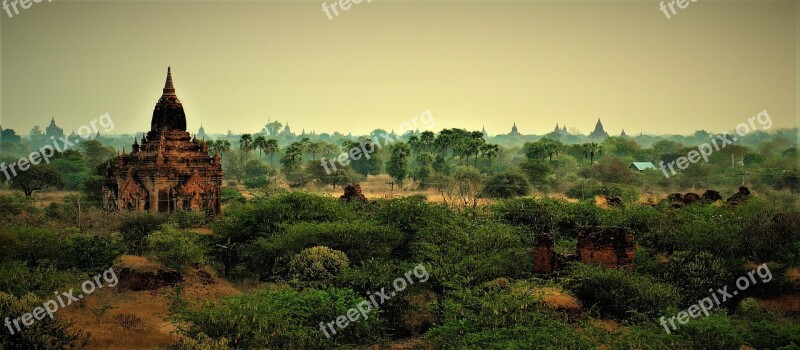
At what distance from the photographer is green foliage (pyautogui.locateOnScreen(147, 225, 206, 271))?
94.7 ft

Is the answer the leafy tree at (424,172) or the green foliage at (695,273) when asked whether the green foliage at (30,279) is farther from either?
the leafy tree at (424,172)

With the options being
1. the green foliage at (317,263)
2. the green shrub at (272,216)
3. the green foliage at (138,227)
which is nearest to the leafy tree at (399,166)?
the green foliage at (138,227)

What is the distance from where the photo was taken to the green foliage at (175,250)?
28.9m

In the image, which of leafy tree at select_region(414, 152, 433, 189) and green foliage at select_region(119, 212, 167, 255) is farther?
leafy tree at select_region(414, 152, 433, 189)

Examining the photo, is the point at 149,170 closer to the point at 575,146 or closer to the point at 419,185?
the point at 419,185

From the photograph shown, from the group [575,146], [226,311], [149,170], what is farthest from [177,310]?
[575,146]

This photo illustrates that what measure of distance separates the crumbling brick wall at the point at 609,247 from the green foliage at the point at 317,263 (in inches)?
295

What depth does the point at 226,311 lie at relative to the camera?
755 inches

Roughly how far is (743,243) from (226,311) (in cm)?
1938

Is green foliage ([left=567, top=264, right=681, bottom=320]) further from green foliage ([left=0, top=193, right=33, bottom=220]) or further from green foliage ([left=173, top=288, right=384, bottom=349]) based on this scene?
green foliage ([left=0, top=193, right=33, bottom=220])

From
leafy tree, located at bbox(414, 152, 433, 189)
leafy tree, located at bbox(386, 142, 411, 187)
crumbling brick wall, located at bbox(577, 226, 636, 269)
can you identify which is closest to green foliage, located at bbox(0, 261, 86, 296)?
crumbling brick wall, located at bbox(577, 226, 636, 269)

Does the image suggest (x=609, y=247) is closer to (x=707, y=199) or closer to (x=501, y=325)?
(x=501, y=325)

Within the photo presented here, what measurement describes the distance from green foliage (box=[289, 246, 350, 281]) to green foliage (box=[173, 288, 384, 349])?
8.94 feet

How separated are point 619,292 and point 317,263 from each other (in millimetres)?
8932
